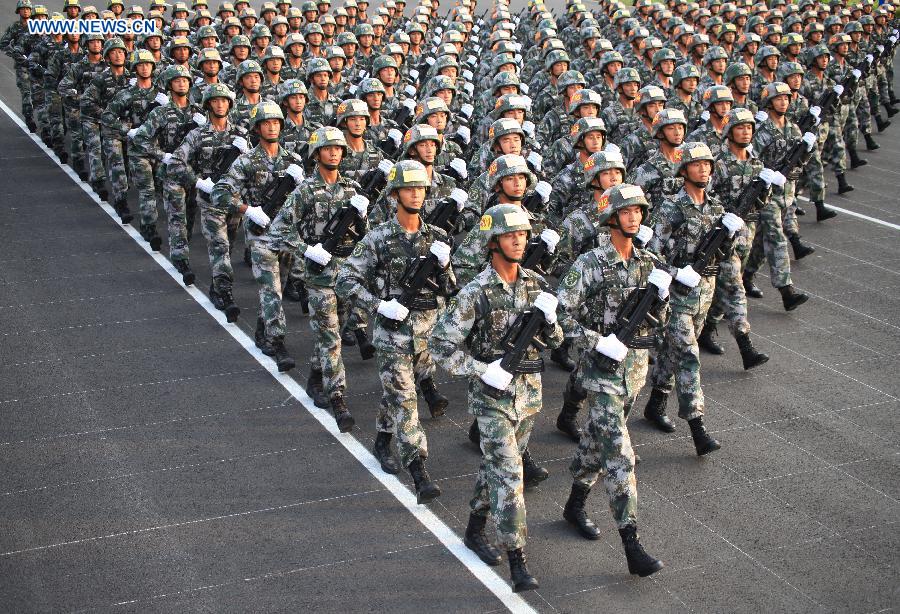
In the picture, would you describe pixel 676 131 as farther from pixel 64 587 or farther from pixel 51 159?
pixel 51 159

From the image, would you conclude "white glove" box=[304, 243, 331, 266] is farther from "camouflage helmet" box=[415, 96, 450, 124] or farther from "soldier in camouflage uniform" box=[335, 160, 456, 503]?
"camouflage helmet" box=[415, 96, 450, 124]

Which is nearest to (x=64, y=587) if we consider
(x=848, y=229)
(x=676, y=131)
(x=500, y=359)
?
(x=500, y=359)

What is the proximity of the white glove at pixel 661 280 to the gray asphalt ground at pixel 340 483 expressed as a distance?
1.72 meters

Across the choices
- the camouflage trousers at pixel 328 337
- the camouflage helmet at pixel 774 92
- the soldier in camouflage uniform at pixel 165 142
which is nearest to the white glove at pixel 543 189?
the camouflage trousers at pixel 328 337

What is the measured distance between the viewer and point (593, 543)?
25.6 feet

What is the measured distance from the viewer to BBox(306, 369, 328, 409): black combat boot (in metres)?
9.93

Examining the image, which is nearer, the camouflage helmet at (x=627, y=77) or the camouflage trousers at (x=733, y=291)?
the camouflage trousers at (x=733, y=291)

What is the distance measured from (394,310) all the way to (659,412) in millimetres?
2896

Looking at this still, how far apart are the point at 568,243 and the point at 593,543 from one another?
9.73 feet

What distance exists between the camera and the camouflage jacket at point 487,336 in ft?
23.5

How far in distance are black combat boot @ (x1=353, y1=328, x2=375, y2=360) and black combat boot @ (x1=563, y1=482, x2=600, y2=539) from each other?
358 cm

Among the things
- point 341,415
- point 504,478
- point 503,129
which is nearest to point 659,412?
point 341,415

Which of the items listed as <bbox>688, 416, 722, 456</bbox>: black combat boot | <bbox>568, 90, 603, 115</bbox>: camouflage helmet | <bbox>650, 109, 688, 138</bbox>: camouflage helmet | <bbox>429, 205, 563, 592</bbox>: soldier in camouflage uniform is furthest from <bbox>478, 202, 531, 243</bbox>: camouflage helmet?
<bbox>568, 90, 603, 115</bbox>: camouflage helmet

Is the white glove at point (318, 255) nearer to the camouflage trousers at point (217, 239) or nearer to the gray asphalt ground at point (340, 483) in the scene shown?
the gray asphalt ground at point (340, 483)
